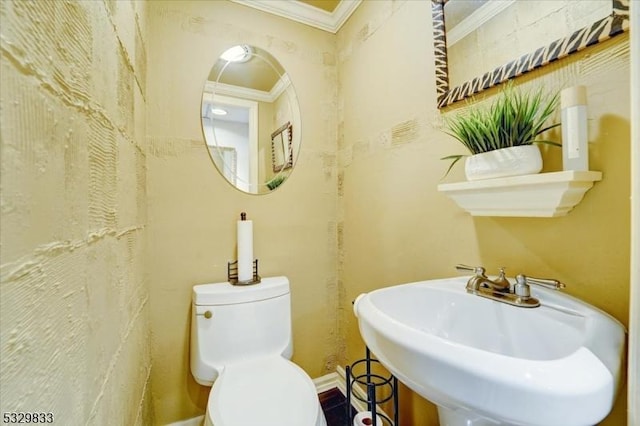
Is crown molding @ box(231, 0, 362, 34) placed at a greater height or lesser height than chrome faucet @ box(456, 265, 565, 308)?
greater

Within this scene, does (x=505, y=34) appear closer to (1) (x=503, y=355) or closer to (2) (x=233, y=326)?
(1) (x=503, y=355)

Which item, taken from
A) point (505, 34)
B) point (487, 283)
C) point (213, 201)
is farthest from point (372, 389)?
point (505, 34)

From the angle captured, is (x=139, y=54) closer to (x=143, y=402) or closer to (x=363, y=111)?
(x=363, y=111)

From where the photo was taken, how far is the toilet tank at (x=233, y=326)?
4.03 feet

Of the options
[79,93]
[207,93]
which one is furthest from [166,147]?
[79,93]

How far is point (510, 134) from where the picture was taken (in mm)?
726

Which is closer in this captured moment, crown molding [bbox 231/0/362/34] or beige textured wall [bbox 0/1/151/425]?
beige textured wall [bbox 0/1/151/425]

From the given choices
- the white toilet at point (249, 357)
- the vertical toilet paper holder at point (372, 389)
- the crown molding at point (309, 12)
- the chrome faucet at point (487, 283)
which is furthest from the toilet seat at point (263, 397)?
the crown molding at point (309, 12)

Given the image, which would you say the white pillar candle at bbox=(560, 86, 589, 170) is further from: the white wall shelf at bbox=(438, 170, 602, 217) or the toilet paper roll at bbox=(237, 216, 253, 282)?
the toilet paper roll at bbox=(237, 216, 253, 282)

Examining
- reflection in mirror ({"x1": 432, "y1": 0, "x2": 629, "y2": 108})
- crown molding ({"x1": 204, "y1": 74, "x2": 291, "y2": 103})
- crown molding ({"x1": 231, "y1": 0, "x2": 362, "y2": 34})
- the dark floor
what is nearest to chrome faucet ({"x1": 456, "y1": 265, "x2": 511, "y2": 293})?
reflection in mirror ({"x1": 432, "y1": 0, "x2": 629, "y2": 108})

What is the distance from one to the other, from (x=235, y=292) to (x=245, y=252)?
205mm

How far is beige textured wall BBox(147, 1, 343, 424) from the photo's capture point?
4.38ft

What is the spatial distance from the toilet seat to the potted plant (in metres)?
0.88

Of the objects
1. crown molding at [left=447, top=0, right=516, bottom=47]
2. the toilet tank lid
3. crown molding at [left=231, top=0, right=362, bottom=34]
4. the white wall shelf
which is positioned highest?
crown molding at [left=231, top=0, right=362, bottom=34]
